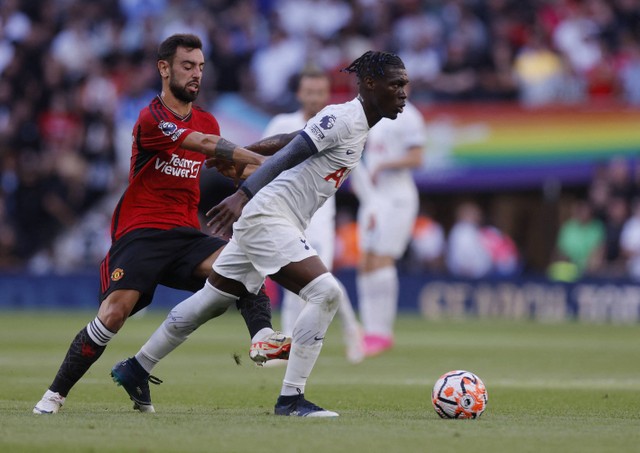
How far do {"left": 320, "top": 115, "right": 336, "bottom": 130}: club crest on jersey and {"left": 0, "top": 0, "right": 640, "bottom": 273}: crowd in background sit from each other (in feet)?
49.5

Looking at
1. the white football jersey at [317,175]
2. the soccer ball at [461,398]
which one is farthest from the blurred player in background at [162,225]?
the soccer ball at [461,398]

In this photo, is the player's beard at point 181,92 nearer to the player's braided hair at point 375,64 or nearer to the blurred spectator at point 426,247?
the player's braided hair at point 375,64

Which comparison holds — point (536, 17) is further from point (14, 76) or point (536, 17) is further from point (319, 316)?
point (319, 316)

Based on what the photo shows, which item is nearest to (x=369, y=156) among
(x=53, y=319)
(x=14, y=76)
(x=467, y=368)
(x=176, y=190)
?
(x=467, y=368)

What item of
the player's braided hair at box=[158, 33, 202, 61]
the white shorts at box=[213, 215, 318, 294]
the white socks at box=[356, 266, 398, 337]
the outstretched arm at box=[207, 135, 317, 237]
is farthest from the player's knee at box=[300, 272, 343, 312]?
the white socks at box=[356, 266, 398, 337]

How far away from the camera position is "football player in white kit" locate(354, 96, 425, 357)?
14492mm

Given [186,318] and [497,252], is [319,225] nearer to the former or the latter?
[186,318]

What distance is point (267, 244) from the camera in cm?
794

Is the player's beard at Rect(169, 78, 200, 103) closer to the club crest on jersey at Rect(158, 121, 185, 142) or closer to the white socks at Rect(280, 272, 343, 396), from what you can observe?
the club crest on jersey at Rect(158, 121, 185, 142)

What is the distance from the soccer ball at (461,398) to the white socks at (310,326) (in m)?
0.86

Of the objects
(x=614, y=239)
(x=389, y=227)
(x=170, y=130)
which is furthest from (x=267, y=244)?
(x=614, y=239)

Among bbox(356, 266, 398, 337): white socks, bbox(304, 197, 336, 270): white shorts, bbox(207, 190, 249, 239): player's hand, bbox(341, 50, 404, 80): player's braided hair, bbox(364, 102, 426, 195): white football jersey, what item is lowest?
bbox(207, 190, 249, 239): player's hand

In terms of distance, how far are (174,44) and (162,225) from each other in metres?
1.28

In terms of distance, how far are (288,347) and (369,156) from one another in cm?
723
